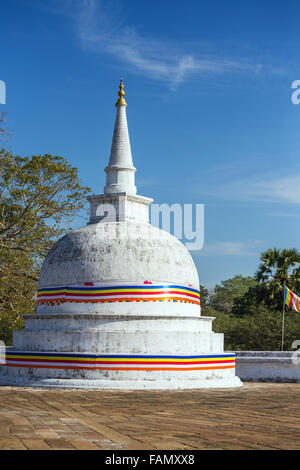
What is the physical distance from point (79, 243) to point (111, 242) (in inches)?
47.4

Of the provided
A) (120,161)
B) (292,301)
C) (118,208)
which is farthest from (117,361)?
(292,301)

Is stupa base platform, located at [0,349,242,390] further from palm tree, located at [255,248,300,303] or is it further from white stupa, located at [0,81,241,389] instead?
palm tree, located at [255,248,300,303]

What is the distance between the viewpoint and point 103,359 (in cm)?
1781

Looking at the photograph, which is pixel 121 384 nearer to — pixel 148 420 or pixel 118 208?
pixel 118 208

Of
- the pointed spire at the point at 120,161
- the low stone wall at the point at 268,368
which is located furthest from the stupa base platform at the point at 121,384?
the pointed spire at the point at 120,161

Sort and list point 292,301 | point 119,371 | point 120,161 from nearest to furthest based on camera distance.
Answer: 1. point 119,371
2. point 120,161
3. point 292,301

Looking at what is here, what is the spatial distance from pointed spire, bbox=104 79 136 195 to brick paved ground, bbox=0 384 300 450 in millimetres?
8728

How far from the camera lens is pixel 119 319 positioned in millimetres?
18734

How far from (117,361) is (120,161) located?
8.37 m

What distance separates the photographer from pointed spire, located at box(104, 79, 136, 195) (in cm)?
2278

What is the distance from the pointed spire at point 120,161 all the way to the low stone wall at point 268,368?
295 inches

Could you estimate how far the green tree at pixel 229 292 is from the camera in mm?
65500

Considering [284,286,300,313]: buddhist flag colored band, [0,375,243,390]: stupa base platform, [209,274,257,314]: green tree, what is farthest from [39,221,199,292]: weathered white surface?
[209,274,257,314]: green tree
